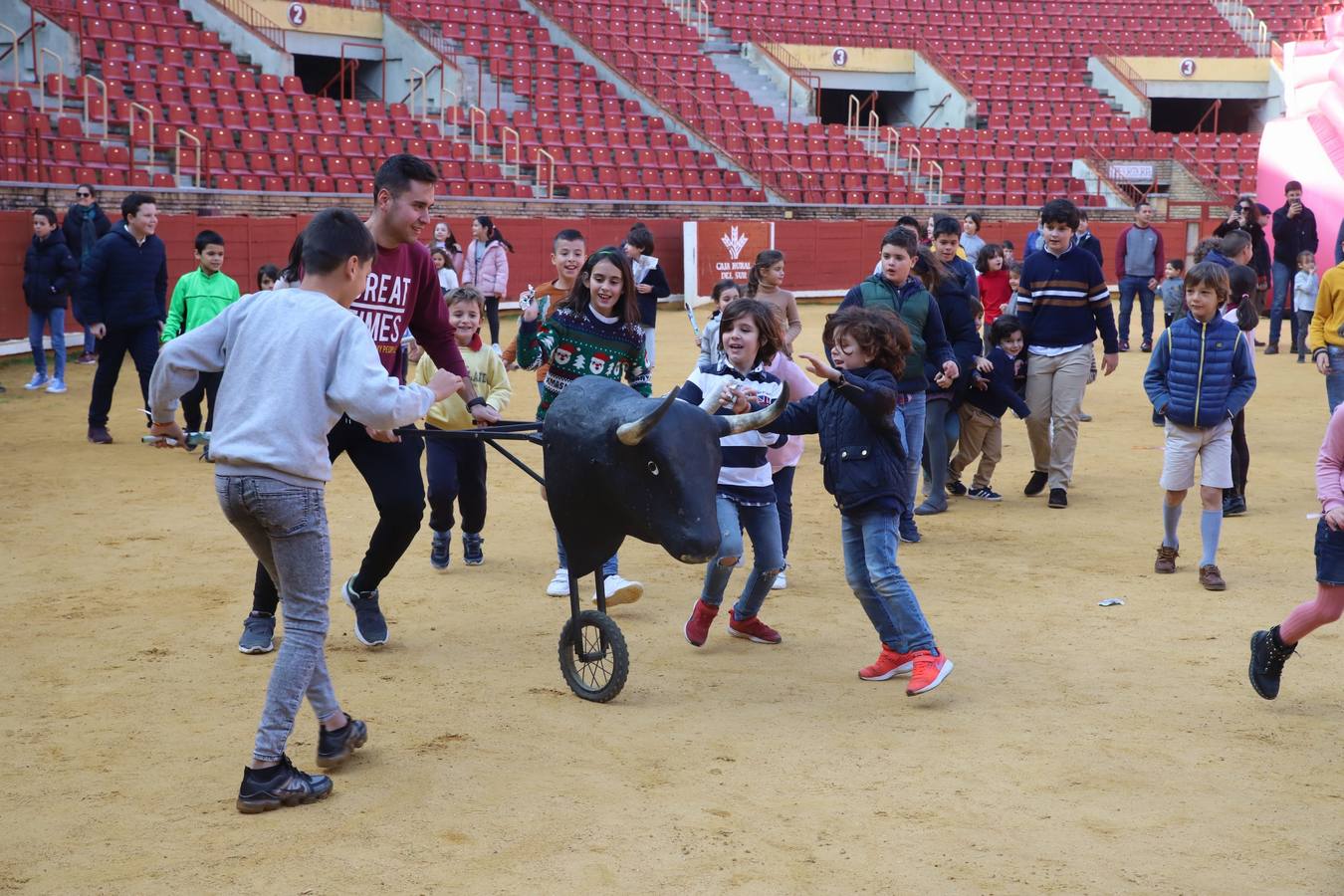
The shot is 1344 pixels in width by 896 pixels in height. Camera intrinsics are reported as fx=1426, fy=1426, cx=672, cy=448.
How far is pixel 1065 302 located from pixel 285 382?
6.07m

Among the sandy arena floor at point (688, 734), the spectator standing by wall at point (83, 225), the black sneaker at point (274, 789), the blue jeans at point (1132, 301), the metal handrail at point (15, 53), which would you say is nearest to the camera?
the sandy arena floor at point (688, 734)

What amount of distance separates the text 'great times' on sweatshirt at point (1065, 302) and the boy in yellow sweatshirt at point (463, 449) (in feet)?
11.7

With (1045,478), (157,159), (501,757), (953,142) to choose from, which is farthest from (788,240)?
(501,757)

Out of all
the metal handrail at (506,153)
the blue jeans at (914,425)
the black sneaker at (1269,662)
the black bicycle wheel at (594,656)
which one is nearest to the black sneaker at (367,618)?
the black bicycle wheel at (594,656)

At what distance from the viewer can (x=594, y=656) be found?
5246 mm

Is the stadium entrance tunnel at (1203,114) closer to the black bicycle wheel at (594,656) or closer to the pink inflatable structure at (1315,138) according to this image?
the pink inflatable structure at (1315,138)

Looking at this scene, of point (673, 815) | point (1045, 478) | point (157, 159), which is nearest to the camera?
point (673, 815)

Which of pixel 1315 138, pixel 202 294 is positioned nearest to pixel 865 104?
pixel 1315 138

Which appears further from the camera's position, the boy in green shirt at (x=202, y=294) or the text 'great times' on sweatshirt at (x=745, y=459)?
the boy in green shirt at (x=202, y=294)

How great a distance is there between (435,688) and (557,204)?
19640mm

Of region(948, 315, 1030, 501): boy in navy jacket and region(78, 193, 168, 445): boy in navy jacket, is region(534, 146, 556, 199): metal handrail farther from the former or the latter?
region(948, 315, 1030, 501): boy in navy jacket

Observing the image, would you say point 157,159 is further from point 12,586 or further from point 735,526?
point 735,526

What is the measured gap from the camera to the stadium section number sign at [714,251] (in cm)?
2472

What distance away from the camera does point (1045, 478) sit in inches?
371
